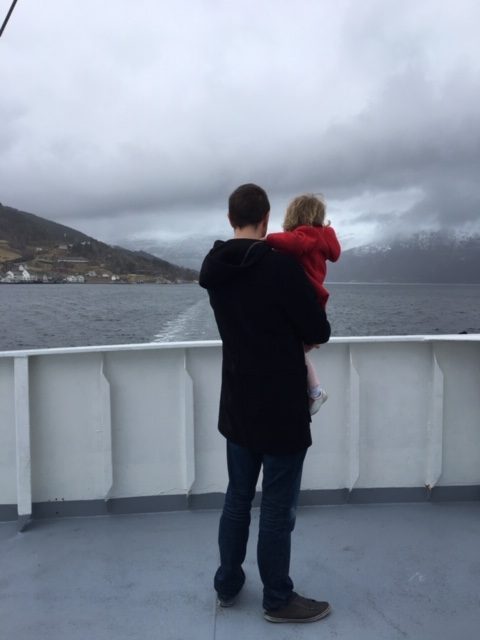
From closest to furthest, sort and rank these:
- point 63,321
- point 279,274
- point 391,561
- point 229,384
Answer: point 279,274 → point 229,384 → point 391,561 → point 63,321

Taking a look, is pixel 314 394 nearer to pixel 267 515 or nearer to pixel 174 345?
pixel 267 515

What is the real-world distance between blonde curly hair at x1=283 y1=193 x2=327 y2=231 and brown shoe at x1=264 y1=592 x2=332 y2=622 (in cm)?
129

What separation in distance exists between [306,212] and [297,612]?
1.35 meters

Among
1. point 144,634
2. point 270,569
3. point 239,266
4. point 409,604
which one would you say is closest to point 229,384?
point 239,266

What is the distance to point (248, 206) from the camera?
1715mm

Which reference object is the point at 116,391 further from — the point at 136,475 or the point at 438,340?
the point at 438,340

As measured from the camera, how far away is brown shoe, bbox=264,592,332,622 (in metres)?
1.90

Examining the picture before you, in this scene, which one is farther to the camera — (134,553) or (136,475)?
(136,475)

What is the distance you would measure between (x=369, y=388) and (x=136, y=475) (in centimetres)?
133

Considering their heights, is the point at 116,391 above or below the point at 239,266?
below

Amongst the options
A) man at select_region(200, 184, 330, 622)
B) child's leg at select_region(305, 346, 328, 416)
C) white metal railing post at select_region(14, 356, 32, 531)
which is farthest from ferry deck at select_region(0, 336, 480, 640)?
child's leg at select_region(305, 346, 328, 416)

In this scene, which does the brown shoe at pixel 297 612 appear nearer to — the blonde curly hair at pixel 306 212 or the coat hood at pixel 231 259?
the coat hood at pixel 231 259

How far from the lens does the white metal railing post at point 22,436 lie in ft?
8.99

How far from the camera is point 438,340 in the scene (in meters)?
2.88
